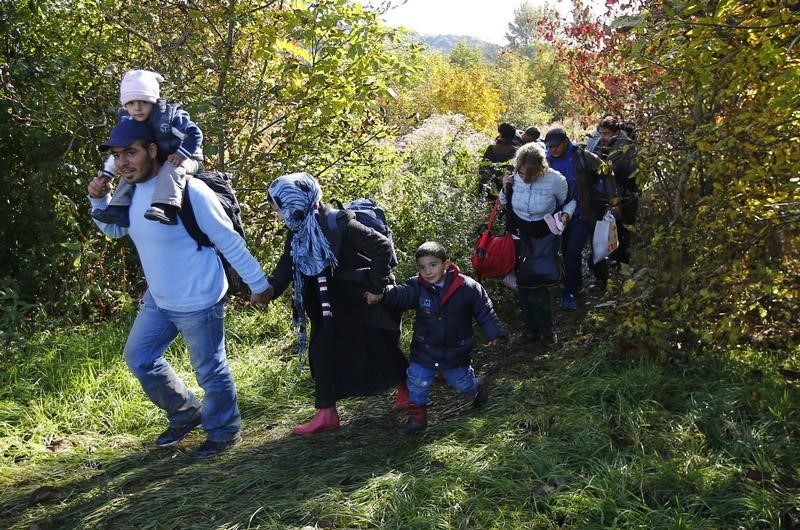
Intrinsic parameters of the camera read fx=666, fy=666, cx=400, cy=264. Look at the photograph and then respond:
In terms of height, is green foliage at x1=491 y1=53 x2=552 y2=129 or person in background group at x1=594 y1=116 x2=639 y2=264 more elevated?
green foliage at x1=491 y1=53 x2=552 y2=129

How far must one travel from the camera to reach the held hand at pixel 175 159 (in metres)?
3.61

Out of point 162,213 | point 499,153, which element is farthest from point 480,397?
point 499,153

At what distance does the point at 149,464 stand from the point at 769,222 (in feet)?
12.8

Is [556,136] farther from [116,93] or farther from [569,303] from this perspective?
[116,93]

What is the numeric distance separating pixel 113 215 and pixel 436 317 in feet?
6.38

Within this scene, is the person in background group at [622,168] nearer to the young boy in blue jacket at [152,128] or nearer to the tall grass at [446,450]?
the tall grass at [446,450]

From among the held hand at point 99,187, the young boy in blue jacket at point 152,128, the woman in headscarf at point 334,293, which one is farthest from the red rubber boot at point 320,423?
the held hand at point 99,187

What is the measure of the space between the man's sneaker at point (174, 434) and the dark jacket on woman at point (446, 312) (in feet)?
4.72

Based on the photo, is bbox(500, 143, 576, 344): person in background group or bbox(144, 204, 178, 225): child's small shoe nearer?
bbox(144, 204, 178, 225): child's small shoe

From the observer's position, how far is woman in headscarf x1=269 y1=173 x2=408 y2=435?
394 centimetres

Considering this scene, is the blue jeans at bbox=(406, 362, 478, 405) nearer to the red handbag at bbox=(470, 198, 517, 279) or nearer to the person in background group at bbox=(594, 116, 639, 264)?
the red handbag at bbox=(470, 198, 517, 279)

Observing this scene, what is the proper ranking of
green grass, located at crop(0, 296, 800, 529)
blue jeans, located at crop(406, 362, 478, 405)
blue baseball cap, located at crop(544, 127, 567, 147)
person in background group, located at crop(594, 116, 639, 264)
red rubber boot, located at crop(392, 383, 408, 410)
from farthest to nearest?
person in background group, located at crop(594, 116, 639, 264)
blue baseball cap, located at crop(544, 127, 567, 147)
red rubber boot, located at crop(392, 383, 408, 410)
blue jeans, located at crop(406, 362, 478, 405)
green grass, located at crop(0, 296, 800, 529)

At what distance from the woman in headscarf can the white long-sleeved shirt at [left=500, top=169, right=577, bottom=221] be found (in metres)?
1.47

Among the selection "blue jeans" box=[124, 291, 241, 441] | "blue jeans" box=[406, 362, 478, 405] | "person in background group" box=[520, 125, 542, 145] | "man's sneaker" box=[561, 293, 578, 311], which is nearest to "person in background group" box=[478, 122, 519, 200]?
"person in background group" box=[520, 125, 542, 145]
